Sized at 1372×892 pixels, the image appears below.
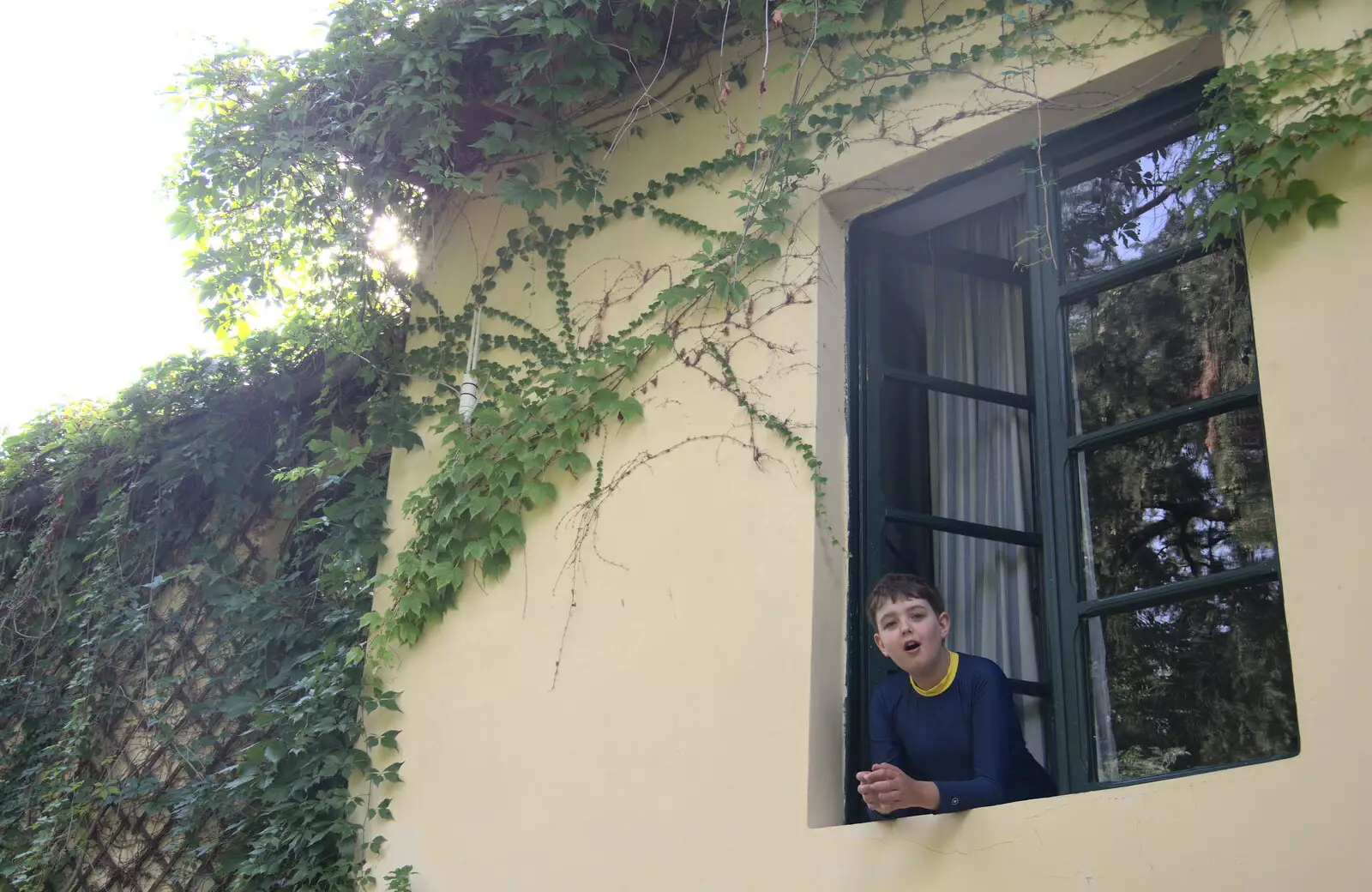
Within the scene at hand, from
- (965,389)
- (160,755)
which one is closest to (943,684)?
(965,389)

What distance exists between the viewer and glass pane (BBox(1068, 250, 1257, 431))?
297 cm

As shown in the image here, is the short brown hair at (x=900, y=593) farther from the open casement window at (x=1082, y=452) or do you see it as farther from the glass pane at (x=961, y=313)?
the glass pane at (x=961, y=313)

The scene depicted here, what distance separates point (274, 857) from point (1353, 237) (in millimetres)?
3395

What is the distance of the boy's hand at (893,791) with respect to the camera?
248cm

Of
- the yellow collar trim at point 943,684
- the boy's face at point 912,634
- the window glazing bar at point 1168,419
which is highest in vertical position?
the window glazing bar at point 1168,419

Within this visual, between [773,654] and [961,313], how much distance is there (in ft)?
4.10

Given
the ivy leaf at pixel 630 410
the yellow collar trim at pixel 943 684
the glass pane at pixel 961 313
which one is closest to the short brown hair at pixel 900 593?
the yellow collar trim at pixel 943 684

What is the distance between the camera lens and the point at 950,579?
333 cm

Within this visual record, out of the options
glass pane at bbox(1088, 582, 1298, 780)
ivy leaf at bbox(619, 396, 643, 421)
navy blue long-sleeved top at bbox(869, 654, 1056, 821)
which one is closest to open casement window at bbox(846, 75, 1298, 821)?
glass pane at bbox(1088, 582, 1298, 780)

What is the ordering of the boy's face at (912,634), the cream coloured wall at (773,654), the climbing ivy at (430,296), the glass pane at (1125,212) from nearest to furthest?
the cream coloured wall at (773,654)
the boy's face at (912,634)
the glass pane at (1125,212)
the climbing ivy at (430,296)

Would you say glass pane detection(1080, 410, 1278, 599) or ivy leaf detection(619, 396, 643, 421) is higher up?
ivy leaf detection(619, 396, 643, 421)

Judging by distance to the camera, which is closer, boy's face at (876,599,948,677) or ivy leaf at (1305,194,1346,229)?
ivy leaf at (1305,194,1346,229)

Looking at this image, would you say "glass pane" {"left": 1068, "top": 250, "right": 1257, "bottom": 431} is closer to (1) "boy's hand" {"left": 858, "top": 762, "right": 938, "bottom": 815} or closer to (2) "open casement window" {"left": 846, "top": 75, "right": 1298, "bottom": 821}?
(2) "open casement window" {"left": 846, "top": 75, "right": 1298, "bottom": 821}

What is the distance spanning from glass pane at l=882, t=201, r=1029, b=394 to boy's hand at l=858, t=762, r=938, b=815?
1388 millimetres
